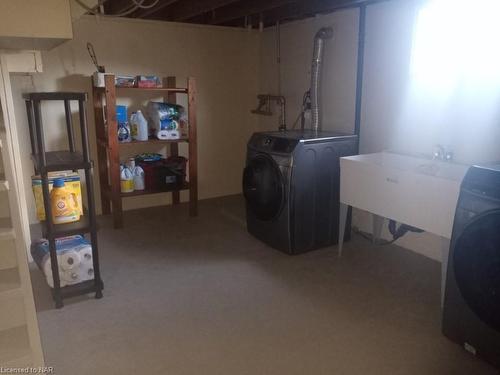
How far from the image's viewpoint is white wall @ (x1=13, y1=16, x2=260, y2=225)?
3.59m

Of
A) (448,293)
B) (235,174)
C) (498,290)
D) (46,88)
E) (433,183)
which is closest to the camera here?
(498,290)

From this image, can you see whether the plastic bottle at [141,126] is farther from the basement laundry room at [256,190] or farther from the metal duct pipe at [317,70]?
the metal duct pipe at [317,70]

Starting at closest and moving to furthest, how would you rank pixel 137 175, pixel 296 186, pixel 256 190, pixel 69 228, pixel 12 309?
1. pixel 12 309
2. pixel 69 228
3. pixel 296 186
4. pixel 256 190
5. pixel 137 175

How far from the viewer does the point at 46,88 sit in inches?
139

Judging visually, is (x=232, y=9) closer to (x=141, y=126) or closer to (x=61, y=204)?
(x=141, y=126)

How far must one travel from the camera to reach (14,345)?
1445 millimetres

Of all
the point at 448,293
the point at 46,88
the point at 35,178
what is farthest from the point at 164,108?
the point at 448,293

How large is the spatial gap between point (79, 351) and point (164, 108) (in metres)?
2.34

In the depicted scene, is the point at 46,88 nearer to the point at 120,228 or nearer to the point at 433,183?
the point at 120,228

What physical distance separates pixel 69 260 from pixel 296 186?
153 cm

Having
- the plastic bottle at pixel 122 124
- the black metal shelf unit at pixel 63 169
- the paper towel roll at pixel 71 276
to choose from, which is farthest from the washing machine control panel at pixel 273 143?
the paper towel roll at pixel 71 276

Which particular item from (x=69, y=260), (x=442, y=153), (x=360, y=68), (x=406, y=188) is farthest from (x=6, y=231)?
(x=360, y=68)

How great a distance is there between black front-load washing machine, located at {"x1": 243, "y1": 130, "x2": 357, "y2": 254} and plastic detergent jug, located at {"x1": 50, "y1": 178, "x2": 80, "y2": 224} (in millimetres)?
1353

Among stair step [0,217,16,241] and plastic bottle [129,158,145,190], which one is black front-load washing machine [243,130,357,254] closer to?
plastic bottle [129,158,145,190]
